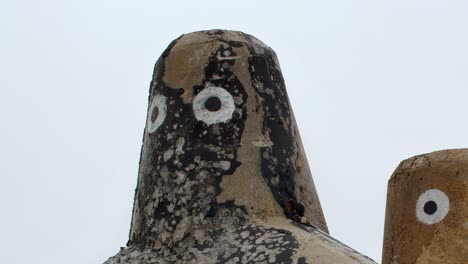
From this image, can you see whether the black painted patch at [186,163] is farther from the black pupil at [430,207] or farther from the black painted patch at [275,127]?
the black pupil at [430,207]

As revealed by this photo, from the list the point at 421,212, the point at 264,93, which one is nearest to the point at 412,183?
the point at 421,212

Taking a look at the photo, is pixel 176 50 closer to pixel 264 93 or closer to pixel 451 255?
pixel 264 93

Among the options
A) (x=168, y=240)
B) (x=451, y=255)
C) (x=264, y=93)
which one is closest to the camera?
(x=168, y=240)

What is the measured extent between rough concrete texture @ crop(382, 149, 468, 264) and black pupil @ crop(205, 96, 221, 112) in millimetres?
2529

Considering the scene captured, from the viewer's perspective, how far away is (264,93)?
398cm

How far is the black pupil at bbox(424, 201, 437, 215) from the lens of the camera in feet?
20.1

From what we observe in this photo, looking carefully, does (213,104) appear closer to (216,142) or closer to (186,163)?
(216,142)

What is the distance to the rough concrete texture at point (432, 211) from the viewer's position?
600cm

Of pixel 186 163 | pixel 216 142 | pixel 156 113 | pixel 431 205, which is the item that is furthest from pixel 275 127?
pixel 431 205

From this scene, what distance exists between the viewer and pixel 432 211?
620 centimetres

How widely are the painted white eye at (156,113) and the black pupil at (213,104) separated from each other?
212 millimetres

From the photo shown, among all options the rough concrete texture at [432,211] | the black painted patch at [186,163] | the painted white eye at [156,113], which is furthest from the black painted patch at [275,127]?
the rough concrete texture at [432,211]

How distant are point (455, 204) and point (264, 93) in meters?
2.48

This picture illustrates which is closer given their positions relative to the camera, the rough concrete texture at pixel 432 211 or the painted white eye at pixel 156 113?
the painted white eye at pixel 156 113
